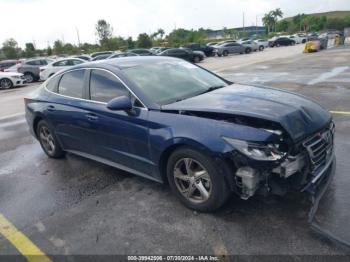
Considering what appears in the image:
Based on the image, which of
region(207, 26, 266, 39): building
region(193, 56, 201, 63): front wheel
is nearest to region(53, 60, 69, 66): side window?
region(193, 56, 201, 63): front wheel

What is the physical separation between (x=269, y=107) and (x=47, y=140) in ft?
13.0

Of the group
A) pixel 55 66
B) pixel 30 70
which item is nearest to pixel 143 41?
pixel 30 70

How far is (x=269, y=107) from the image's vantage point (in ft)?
11.7

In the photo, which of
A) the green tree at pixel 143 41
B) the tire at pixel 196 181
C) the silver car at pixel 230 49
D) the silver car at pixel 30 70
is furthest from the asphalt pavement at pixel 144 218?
the green tree at pixel 143 41

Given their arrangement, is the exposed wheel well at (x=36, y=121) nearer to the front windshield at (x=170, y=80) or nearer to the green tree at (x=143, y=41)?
the front windshield at (x=170, y=80)

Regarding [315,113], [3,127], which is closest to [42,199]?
[315,113]

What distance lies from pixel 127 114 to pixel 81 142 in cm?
126

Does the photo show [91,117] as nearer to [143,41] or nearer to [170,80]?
[170,80]

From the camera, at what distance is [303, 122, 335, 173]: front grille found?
3.35 m

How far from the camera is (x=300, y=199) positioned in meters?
3.77

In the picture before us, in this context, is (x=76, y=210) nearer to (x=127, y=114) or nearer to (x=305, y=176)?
(x=127, y=114)

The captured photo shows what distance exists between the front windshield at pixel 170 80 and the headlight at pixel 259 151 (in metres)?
1.17

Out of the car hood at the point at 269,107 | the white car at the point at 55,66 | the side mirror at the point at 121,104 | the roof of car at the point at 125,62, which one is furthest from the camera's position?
the white car at the point at 55,66

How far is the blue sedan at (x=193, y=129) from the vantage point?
3.25 meters
